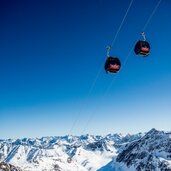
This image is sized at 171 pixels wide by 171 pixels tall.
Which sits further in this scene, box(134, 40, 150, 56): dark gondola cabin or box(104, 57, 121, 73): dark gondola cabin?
box(104, 57, 121, 73): dark gondola cabin

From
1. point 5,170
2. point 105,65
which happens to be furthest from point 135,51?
point 5,170

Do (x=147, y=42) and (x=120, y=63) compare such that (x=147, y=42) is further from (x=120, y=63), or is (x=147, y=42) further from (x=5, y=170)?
(x=5, y=170)

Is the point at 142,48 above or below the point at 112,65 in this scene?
above

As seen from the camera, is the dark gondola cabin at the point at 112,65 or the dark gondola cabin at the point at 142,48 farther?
the dark gondola cabin at the point at 112,65

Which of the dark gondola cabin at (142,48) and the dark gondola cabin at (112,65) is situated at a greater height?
the dark gondola cabin at (142,48)
